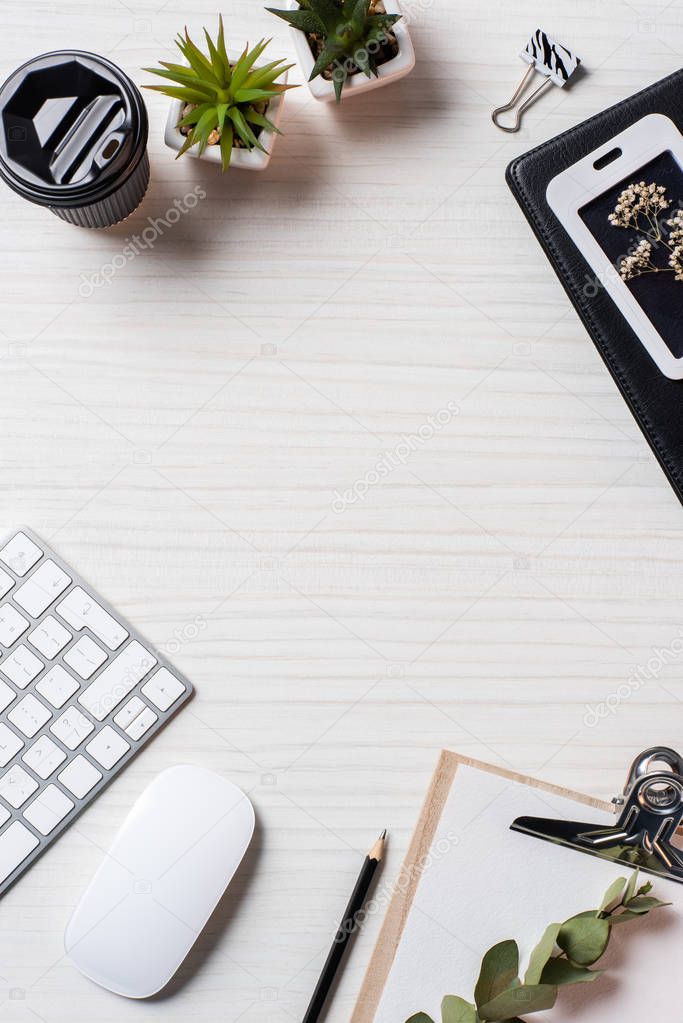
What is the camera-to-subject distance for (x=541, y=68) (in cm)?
77

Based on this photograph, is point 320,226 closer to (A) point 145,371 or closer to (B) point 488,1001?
(A) point 145,371

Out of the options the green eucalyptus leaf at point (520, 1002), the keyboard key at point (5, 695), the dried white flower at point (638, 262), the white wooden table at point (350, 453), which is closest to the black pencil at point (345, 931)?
the white wooden table at point (350, 453)

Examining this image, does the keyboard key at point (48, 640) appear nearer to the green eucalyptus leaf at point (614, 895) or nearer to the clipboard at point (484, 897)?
the clipboard at point (484, 897)

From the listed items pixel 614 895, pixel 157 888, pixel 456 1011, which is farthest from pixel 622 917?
pixel 157 888

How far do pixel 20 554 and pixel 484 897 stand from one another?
1.60 feet

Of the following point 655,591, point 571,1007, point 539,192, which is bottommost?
point 571,1007

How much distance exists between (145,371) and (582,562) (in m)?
0.42

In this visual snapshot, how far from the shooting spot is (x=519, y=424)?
77 cm

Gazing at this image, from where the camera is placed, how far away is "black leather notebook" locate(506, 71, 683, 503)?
0.75m

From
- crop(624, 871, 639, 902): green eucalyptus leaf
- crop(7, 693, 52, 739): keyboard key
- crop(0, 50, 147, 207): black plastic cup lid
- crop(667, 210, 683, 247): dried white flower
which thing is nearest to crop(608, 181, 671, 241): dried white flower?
crop(667, 210, 683, 247): dried white flower

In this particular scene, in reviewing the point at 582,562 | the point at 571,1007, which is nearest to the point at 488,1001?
the point at 571,1007

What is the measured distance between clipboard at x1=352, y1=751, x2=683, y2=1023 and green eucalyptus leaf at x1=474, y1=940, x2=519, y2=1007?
16mm

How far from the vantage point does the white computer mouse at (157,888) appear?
0.70 meters

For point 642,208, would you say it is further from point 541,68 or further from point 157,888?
point 157,888
